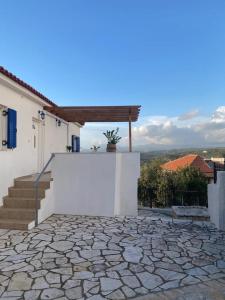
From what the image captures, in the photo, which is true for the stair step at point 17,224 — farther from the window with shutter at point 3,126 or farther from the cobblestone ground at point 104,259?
the window with shutter at point 3,126

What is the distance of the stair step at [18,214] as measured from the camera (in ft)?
23.2

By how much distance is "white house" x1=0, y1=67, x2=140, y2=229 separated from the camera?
24.6 ft

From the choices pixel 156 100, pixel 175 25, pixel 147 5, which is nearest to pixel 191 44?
pixel 175 25

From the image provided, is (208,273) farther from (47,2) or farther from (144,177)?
(144,177)

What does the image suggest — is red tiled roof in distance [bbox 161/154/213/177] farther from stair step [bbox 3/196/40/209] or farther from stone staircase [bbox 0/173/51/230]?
stair step [bbox 3/196/40/209]

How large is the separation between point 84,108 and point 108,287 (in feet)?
24.9

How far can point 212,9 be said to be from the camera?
964 centimetres

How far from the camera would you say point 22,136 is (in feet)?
29.9

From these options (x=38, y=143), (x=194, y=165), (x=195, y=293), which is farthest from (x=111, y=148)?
(x=194, y=165)

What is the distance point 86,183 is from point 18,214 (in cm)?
241

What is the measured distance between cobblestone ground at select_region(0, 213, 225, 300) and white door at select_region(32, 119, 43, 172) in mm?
3907

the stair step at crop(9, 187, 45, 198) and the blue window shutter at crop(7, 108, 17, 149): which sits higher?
the blue window shutter at crop(7, 108, 17, 149)

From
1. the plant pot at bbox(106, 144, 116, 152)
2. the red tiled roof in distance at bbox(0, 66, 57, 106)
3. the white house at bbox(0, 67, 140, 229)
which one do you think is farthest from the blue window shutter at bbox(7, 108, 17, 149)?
the plant pot at bbox(106, 144, 116, 152)

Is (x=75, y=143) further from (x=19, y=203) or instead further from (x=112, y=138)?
(x=19, y=203)
